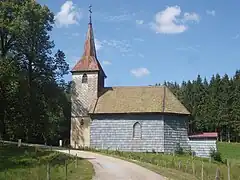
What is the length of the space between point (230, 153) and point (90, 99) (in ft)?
79.8

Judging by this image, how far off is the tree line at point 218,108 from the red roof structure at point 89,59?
3469cm

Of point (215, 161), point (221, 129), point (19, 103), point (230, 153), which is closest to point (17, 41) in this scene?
point (19, 103)

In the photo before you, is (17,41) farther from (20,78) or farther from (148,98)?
(148,98)

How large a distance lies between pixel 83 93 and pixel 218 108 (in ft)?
150

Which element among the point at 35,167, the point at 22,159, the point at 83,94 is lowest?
the point at 35,167

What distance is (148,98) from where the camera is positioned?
159 ft

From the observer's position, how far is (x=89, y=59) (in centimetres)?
5178

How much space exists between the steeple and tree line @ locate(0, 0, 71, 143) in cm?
181

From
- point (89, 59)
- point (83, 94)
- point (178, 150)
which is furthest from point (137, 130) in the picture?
point (89, 59)

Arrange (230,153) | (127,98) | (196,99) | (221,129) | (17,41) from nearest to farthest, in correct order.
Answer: (17,41) → (127,98) → (230,153) → (221,129) → (196,99)

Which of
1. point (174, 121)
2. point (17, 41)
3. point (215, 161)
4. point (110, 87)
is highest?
point (17, 41)

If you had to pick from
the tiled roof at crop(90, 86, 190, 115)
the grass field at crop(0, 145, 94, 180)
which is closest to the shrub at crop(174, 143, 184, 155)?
the tiled roof at crop(90, 86, 190, 115)

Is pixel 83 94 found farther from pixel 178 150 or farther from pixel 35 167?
pixel 35 167

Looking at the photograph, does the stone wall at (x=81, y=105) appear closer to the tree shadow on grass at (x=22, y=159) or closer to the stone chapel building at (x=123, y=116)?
the stone chapel building at (x=123, y=116)
